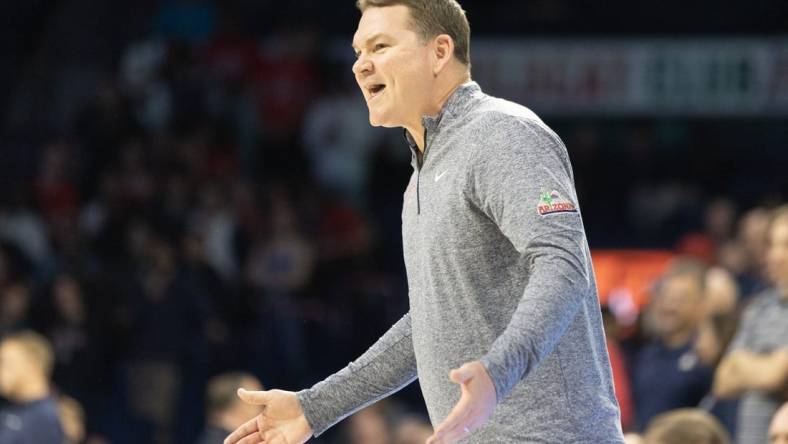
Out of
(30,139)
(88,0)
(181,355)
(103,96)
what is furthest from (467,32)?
(88,0)

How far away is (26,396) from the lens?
7348mm

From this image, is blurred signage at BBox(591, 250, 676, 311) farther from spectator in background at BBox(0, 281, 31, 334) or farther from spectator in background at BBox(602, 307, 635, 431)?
spectator in background at BBox(0, 281, 31, 334)

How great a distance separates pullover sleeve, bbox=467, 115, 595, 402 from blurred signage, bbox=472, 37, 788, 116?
9.55 metres

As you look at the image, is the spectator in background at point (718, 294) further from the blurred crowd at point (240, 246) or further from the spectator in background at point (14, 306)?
the spectator in background at point (14, 306)

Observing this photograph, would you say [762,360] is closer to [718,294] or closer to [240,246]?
[718,294]

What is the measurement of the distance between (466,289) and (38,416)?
489 centimetres

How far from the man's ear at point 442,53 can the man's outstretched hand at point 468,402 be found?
2.44 ft

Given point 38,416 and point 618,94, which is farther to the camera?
point 618,94

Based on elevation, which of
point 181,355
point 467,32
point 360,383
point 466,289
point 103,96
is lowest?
point 181,355

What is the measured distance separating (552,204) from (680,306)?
14.0ft

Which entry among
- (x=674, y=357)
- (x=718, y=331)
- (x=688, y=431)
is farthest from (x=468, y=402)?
(x=674, y=357)

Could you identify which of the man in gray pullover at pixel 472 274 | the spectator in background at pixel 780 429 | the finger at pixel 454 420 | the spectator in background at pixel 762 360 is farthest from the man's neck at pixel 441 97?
the spectator in background at pixel 762 360

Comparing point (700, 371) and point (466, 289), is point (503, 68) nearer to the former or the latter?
point (700, 371)

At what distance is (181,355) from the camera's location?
938 cm
